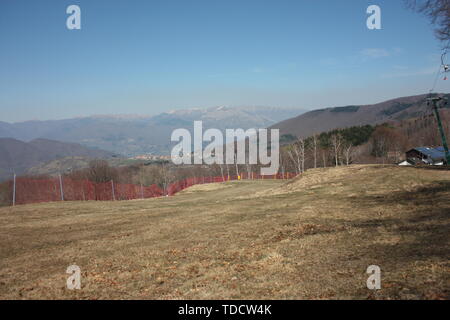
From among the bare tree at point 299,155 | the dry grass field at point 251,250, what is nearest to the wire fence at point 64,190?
the dry grass field at point 251,250

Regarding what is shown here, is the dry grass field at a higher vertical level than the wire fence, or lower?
higher

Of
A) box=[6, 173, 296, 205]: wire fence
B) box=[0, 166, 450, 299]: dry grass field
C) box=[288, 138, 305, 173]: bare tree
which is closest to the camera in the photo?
box=[0, 166, 450, 299]: dry grass field

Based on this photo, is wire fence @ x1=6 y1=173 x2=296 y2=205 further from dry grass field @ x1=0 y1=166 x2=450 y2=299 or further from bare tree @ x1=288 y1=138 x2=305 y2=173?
bare tree @ x1=288 y1=138 x2=305 y2=173

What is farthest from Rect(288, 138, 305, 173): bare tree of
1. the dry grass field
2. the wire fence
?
the dry grass field

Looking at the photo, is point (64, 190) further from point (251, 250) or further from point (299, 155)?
point (299, 155)

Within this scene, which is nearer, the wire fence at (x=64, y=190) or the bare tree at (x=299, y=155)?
the wire fence at (x=64, y=190)

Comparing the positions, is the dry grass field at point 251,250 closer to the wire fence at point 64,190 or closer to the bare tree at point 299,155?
the wire fence at point 64,190

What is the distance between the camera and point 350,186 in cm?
2234

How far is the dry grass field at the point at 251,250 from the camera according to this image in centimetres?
704

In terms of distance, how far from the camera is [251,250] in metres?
10.4

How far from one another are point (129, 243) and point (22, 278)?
420 cm

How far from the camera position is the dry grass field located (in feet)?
23.1
